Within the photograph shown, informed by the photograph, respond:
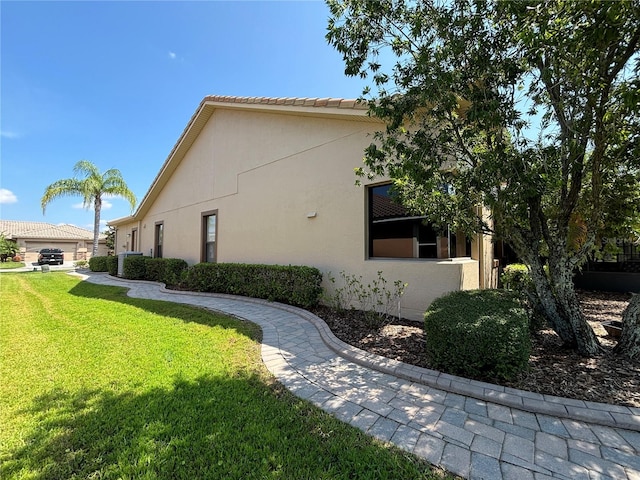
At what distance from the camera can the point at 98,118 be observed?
14.8 meters

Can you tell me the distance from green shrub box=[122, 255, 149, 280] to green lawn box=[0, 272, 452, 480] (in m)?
9.53

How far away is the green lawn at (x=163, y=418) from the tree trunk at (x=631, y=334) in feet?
12.7

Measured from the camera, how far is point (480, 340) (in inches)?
129

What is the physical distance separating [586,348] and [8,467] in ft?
21.1

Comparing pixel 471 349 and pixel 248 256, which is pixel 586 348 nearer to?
pixel 471 349

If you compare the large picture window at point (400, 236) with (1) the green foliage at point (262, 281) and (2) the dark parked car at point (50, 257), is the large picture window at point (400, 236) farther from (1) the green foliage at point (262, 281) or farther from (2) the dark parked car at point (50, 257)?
(2) the dark parked car at point (50, 257)

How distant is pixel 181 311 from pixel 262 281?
2.29 m

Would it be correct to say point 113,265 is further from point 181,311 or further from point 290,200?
point 290,200

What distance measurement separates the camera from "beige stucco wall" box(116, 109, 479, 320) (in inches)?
251

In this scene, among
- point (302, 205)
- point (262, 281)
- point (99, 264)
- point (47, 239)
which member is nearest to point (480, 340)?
point (302, 205)

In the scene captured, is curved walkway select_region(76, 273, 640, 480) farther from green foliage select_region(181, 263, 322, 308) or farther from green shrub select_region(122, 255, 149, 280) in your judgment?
green shrub select_region(122, 255, 149, 280)

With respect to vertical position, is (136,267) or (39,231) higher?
(39,231)

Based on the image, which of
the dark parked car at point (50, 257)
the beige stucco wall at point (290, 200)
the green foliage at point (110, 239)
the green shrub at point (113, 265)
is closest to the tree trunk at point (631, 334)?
the beige stucco wall at point (290, 200)

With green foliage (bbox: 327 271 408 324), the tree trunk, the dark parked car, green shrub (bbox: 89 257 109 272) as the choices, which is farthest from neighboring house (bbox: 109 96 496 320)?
the dark parked car
